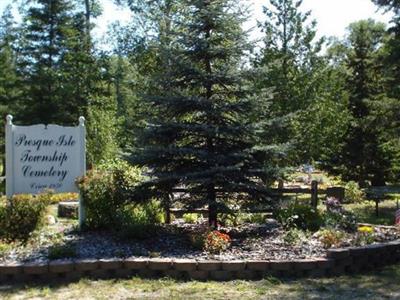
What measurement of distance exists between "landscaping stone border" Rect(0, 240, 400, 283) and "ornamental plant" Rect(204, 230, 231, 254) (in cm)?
54

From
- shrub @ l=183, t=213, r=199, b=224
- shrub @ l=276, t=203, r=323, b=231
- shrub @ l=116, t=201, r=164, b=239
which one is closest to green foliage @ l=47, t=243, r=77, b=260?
shrub @ l=116, t=201, r=164, b=239

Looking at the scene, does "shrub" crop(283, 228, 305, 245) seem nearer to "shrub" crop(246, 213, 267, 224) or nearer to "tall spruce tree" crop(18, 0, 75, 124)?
"shrub" crop(246, 213, 267, 224)

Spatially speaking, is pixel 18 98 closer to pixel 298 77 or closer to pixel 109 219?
pixel 298 77

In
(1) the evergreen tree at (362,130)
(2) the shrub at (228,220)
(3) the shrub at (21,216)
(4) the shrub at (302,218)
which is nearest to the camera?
(3) the shrub at (21,216)

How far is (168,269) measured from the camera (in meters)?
6.57

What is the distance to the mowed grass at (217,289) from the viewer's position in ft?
19.3

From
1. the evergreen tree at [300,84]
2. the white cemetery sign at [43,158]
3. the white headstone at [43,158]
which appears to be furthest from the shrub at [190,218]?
the evergreen tree at [300,84]

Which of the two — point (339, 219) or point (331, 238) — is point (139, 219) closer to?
point (331, 238)

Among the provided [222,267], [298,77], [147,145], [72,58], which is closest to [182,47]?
[147,145]

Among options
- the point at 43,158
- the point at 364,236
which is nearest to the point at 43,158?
the point at 43,158

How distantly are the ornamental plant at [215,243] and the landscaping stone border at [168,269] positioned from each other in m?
0.54

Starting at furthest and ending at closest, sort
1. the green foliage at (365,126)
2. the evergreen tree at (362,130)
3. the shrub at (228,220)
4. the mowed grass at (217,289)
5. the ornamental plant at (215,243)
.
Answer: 1. the evergreen tree at (362,130)
2. the green foliage at (365,126)
3. the shrub at (228,220)
4. the ornamental plant at (215,243)
5. the mowed grass at (217,289)

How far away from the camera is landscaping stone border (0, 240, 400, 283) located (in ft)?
21.3

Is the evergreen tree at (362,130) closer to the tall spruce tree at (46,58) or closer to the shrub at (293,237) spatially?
the shrub at (293,237)
